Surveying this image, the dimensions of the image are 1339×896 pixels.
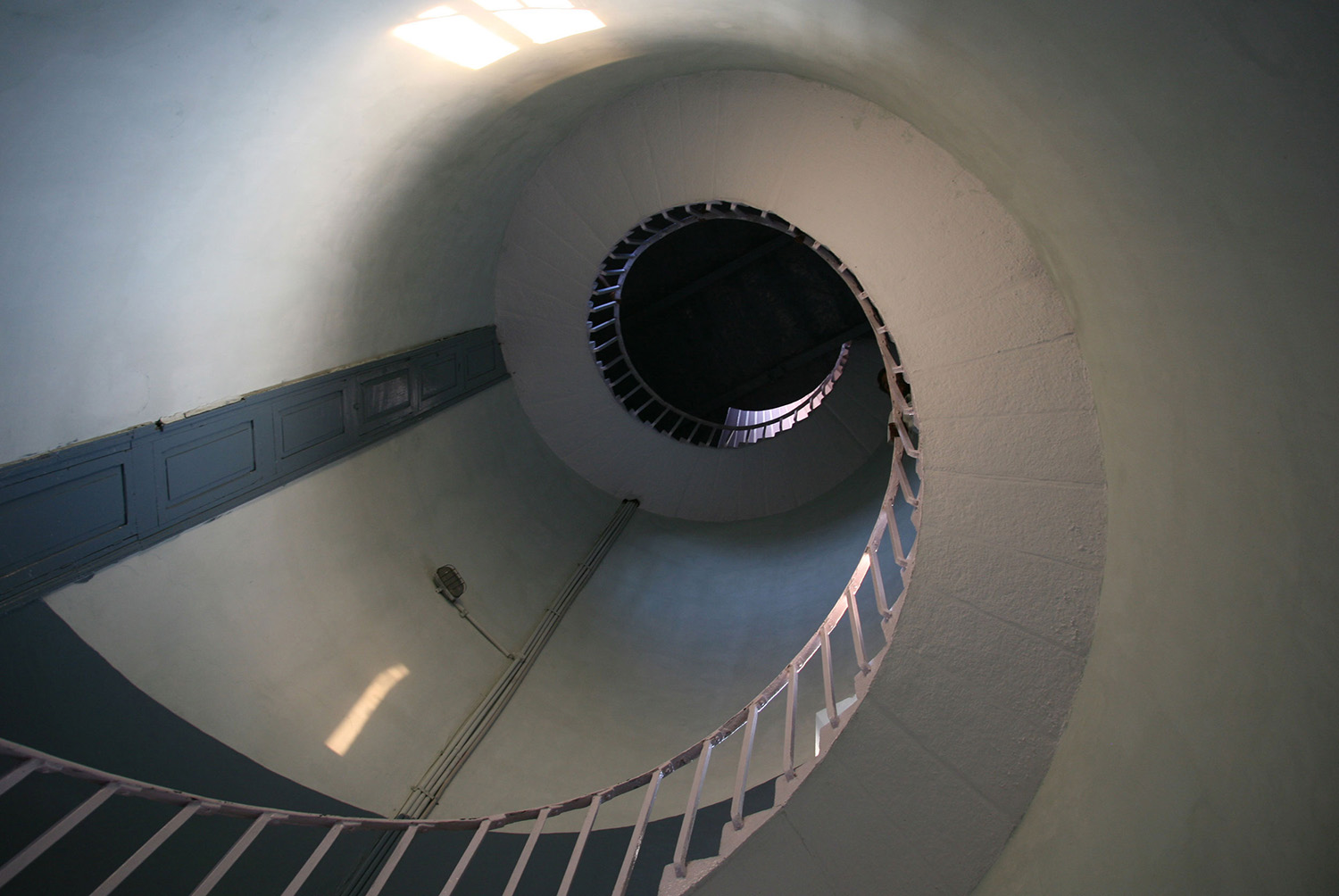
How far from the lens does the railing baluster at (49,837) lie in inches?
89.0

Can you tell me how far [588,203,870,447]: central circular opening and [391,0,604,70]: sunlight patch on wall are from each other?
20.5 ft

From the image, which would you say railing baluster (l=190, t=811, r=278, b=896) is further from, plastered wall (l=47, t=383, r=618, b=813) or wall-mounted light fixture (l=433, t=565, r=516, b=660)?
wall-mounted light fixture (l=433, t=565, r=516, b=660)

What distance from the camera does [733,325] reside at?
1247 cm

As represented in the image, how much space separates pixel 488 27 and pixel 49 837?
3.98m

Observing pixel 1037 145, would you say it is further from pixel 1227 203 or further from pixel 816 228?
pixel 816 228

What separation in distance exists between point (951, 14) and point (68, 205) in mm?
3503

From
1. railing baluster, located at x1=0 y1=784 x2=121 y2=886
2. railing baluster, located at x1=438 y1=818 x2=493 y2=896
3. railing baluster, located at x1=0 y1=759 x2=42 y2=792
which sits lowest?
railing baluster, located at x1=438 y1=818 x2=493 y2=896

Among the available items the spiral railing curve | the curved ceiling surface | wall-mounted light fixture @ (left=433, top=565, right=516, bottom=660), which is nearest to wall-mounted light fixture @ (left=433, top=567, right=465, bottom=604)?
wall-mounted light fixture @ (left=433, top=565, right=516, bottom=660)

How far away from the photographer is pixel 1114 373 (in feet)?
10.0

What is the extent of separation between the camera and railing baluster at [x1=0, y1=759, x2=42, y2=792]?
2418mm

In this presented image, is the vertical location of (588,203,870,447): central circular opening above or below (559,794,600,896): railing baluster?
above

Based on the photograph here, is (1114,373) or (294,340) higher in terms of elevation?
(294,340)

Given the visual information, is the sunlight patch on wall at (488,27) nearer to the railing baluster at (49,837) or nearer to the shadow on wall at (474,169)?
the shadow on wall at (474,169)

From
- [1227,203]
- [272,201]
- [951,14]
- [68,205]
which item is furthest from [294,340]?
[1227,203]
